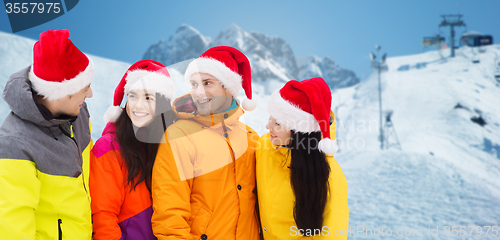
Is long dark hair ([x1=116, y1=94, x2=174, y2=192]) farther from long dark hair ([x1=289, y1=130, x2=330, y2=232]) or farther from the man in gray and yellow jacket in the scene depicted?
long dark hair ([x1=289, y1=130, x2=330, y2=232])

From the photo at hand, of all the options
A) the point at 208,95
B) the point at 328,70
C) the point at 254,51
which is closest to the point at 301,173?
the point at 208,95

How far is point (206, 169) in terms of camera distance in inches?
82.0

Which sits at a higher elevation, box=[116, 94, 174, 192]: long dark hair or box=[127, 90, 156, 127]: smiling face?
box=[127, 90, 156, 127]: smiling face

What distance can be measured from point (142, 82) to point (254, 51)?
213ft

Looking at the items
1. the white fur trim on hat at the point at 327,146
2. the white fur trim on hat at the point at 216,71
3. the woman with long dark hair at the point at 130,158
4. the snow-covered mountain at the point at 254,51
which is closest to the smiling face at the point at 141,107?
the woman with long dark hair at the point at 130,158

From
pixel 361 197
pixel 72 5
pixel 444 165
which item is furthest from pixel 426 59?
pixel 72 5

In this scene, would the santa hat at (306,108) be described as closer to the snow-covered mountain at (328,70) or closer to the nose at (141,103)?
the nose at (141,103)

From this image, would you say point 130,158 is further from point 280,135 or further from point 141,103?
point 280,135

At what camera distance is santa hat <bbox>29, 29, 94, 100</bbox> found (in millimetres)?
1704

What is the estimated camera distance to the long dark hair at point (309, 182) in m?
2.03

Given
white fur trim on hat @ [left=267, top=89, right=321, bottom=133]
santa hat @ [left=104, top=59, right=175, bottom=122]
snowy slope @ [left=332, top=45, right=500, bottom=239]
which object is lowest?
snowy slope @ [left=332, top=45, right=500, bottom=239]

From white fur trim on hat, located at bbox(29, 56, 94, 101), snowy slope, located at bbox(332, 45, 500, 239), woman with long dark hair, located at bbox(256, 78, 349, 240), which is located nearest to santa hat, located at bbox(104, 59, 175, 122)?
white fur trim on hat, located at bbox(29, 56, 94, 101)

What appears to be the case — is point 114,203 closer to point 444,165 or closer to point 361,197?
point 361,197

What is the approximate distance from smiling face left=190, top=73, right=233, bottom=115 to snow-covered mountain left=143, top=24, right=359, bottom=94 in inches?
Answer: 1597
